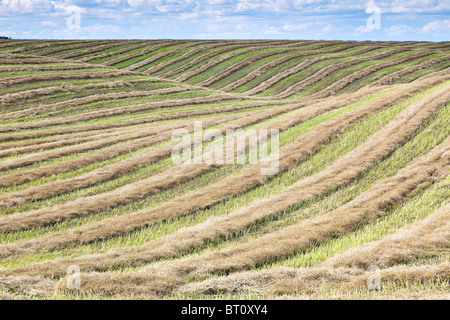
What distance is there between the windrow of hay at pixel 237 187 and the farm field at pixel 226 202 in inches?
2.9

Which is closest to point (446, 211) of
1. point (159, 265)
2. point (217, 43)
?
point (159, 265)

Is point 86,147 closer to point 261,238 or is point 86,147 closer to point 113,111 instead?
point 113,111

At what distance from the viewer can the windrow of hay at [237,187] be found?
13684mm

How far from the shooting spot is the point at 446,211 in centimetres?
1266

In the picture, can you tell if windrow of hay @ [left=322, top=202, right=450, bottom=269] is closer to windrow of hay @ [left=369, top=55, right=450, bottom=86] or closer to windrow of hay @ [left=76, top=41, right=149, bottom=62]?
windrow of hay @ [left=369, top=55, right=450, bottom=86]

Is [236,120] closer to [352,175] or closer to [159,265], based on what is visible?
[352,175]

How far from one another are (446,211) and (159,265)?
27.6 feet

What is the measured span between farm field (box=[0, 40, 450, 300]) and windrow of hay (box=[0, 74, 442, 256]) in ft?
0.25

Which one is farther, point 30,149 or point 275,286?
point 30,149

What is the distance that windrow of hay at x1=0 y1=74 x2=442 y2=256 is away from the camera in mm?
13684

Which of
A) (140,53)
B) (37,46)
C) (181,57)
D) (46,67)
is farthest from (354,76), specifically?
(37,46)

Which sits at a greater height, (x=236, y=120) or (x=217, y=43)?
(x=217, y=43)

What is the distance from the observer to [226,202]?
53.0ft
